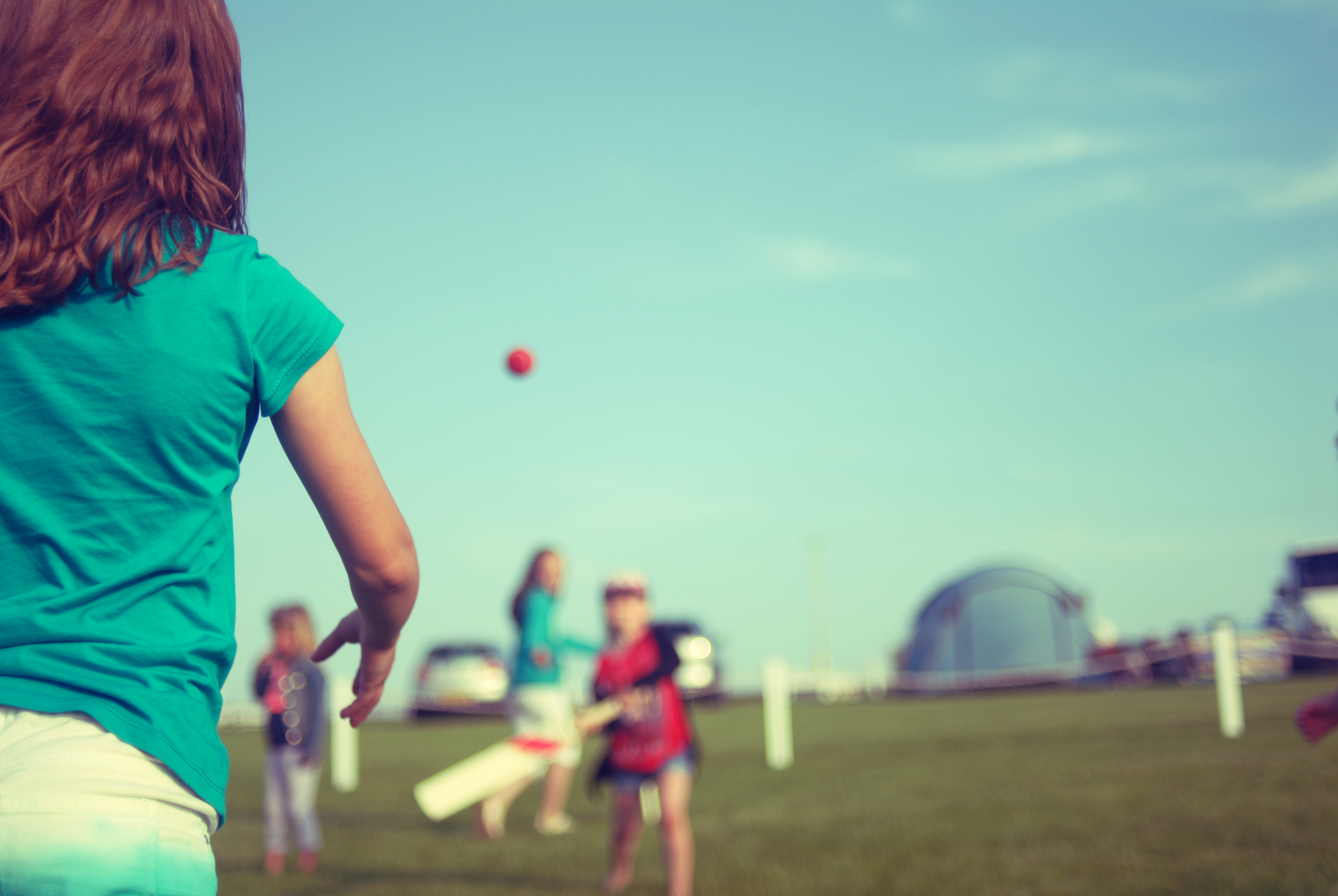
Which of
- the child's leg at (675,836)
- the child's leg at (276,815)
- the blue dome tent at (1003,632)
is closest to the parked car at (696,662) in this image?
the blue dome tent at (1003,632)

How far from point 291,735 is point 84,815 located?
6967 millimetres

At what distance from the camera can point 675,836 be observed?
578cm

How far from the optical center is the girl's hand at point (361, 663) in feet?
5.76

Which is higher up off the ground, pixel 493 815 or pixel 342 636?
pixel 342 636

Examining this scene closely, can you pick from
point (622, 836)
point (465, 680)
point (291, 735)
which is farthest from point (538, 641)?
point (465, 680)

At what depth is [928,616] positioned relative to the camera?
39156 millimetres

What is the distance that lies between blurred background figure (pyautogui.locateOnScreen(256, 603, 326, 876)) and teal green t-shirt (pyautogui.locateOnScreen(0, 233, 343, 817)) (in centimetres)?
656

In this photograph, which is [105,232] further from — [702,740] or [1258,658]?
[1258,658]

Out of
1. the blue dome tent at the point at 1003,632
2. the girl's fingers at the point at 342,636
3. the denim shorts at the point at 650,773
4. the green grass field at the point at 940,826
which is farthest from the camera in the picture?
the blue dome tent at the point at 1003,632

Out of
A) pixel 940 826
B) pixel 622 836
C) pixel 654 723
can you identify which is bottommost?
pixel 940 826

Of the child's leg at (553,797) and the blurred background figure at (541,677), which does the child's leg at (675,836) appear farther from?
the child's leg at (553,797)

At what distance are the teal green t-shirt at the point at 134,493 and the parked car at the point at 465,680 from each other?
24118mm

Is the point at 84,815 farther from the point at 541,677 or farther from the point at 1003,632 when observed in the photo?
the point at 1003,632

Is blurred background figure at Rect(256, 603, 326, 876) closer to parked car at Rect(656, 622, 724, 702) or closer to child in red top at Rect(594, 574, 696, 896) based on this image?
child in red top at Rect(594, 574, 696, 896)
